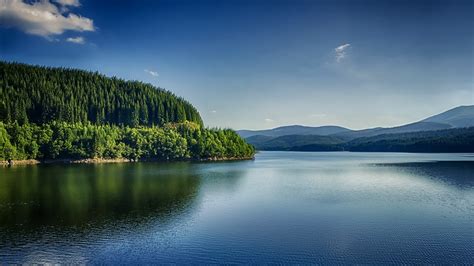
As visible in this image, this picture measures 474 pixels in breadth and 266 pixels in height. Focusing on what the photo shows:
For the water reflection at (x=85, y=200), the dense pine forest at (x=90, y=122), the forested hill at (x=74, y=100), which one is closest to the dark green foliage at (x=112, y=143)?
the dense pine forest at (x=90, y=122)

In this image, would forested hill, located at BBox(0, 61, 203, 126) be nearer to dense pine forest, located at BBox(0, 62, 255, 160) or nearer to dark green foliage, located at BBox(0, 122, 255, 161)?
dense pine forest, located at BBox(0, 62, 255, 160)

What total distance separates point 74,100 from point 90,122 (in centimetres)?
1182

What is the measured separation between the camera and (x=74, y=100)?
164 meters

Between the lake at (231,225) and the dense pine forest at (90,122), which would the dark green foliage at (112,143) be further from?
the lake at (231,225)

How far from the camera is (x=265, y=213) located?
37.0 metres

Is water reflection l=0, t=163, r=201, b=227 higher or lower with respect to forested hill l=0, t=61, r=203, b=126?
lower

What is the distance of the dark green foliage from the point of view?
112 metres

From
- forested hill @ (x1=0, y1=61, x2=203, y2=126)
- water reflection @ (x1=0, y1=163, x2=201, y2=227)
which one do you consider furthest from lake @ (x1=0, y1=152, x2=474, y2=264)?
forested hill @ (x1=0, y1=61, x2=203, y2=126)

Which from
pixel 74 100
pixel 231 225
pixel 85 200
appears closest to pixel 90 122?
pixel 74 100

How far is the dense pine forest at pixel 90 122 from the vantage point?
118m

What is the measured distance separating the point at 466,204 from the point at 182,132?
123324mm

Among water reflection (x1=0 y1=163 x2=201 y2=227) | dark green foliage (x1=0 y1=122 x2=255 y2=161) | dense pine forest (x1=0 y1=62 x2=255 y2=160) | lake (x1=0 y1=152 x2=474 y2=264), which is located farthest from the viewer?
dense pine forest (x1=0 y1=62 x2=255 y2=160)

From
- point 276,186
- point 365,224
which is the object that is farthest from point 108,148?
point 365,224

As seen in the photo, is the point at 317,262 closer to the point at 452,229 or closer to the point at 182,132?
the point at 452,229
